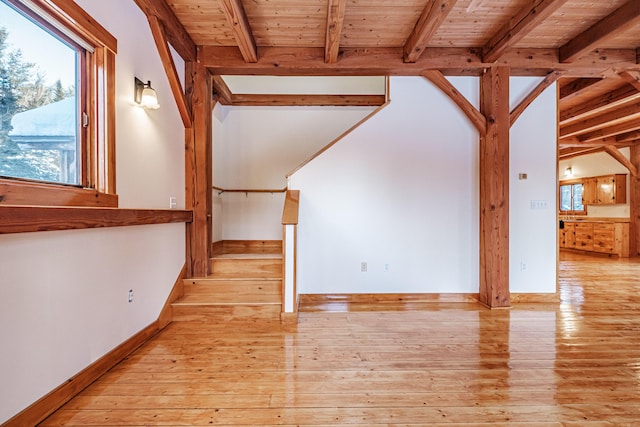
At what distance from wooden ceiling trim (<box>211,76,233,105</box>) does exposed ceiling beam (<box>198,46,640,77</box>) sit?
0.62 metres

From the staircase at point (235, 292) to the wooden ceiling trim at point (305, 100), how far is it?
103 inches

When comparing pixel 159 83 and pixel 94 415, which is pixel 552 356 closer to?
pixel 94 415

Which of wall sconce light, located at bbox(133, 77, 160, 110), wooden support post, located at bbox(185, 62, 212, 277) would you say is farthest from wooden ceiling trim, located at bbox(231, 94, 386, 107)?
wall sconce light, located at bbox(133, 77, 160, 110)

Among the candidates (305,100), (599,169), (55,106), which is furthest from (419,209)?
(599,169)

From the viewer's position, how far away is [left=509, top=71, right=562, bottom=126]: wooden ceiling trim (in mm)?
3590

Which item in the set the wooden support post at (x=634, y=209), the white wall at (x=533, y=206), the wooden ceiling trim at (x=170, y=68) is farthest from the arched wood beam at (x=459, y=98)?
the wooden support post at (x=634, y=209)

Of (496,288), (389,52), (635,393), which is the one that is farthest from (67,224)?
(496,288)

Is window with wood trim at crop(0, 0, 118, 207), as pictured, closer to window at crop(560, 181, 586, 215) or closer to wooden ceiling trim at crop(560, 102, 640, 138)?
wooden ceiling trim at crop(560, 102, 640, 138)

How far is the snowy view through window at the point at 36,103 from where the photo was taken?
156 cm

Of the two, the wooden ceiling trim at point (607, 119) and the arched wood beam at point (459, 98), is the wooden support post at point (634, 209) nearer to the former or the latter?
the wooden ceiling trim at point (607, 119)

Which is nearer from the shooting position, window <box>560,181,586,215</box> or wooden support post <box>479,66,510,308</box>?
wooden support post <box>479,66,510,308</box>

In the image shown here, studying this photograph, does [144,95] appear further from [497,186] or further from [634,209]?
[634,209]

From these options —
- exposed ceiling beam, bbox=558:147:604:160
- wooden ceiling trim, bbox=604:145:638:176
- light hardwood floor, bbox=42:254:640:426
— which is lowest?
light hardwood floor, bbox=42:254:640:426

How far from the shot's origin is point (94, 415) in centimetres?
170
